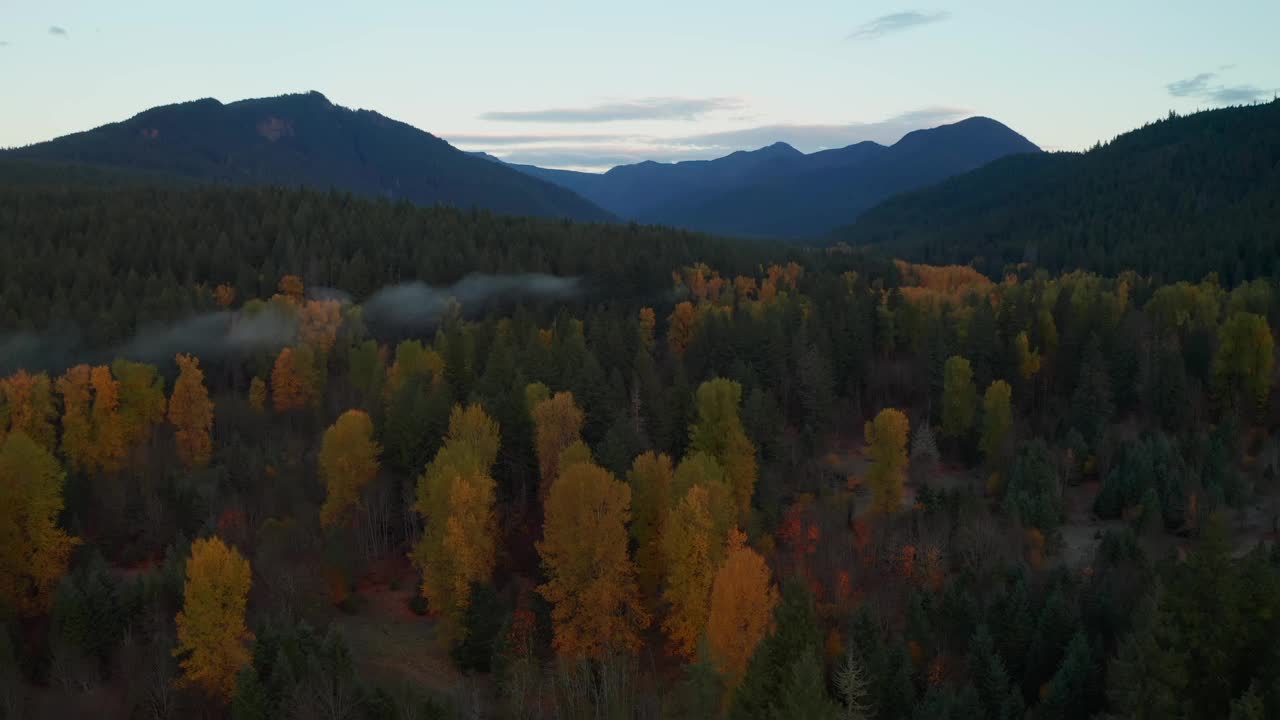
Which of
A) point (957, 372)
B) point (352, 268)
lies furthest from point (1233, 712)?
point (352, 268)

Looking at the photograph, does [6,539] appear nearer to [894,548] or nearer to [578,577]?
[578,577]

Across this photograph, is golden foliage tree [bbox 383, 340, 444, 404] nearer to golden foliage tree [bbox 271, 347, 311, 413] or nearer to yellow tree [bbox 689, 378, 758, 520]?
golden foliage tree [bbox 271, 347, 311, 413]

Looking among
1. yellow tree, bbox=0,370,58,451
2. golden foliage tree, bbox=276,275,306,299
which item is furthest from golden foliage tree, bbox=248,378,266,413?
golden foliage tree, bbox=276,275,306,299

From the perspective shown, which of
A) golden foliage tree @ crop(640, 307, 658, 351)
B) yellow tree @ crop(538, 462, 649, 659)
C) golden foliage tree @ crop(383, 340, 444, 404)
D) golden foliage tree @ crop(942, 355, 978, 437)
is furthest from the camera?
golden foliage tree @ crop(640, 307, 658, 351)

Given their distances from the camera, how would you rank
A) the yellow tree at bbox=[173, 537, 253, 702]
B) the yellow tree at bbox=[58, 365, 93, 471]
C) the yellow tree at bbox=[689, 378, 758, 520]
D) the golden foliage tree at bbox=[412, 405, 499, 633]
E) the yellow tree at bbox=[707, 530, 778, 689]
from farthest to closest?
the yellow tree at bbox=[58, 365, 93, 471] < the yellow tree at bbox=[689, 378, 758, 520] < the golden foliage tree at bbox=[412, 405, 499, 633] < the yellow tree at bbox=[173, 537, 253, 702] < the yellow tree at bbox=[707, 530, 778, 689]

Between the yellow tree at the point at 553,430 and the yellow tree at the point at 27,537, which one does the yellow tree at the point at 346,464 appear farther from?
the yellow tree at the point at 27,537

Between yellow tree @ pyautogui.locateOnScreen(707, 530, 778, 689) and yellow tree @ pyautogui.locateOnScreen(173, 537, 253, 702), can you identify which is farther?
Result: yellow tree @ pyautogui.locateOnScreen(173, 537, 253, 702)

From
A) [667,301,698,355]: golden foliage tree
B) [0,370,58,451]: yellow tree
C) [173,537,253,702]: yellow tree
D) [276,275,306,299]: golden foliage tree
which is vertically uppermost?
[276,275,306,299]: golden foliage tree
